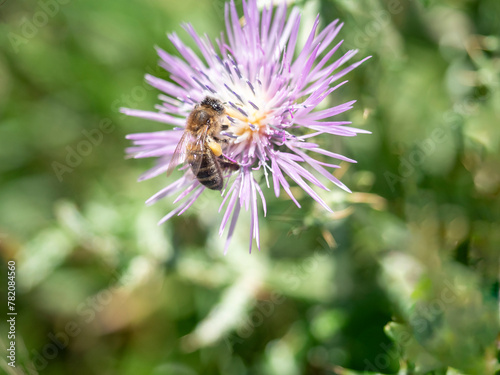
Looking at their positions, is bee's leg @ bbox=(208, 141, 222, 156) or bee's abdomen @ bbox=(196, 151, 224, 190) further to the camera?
bee's leg @ bbox=(208, 141, 222, 156)

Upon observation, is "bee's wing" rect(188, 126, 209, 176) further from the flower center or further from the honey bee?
the flower center

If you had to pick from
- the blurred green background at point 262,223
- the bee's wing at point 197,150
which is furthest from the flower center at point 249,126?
the blurred green background at point 262,223

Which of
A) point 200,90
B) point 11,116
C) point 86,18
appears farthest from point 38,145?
point 200,90

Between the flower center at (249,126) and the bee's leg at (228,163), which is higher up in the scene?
the flower center at (249,126)

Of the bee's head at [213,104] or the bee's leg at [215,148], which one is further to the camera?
the bee's head at [213,104]

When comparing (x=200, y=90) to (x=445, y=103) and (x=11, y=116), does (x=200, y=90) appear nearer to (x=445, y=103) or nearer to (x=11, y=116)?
(x=445, y=103)

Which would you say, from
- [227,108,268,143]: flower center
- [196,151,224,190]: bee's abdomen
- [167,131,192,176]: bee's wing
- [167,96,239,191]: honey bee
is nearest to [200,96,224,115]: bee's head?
[167,96,239,191]: honey bee

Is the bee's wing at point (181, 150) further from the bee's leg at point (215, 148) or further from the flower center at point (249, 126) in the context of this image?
the flower center at point (249, 126)
